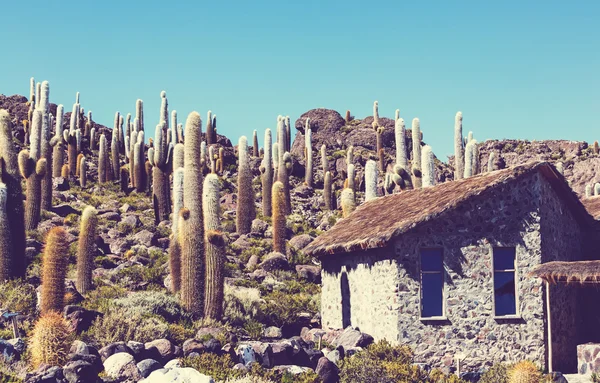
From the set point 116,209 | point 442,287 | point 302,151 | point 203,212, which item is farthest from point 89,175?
point 442,287

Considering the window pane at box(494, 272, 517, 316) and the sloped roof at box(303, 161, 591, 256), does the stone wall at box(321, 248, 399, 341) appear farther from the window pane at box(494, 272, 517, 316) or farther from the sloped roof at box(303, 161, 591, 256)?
the window pane at box(494, 272, 517, 316)

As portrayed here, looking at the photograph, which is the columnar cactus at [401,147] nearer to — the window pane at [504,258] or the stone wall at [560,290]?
the stone wall at [560,290]

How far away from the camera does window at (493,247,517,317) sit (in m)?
18.7

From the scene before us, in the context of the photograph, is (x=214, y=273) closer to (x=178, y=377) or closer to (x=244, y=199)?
(x=178, y=377)

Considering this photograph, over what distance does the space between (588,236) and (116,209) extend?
22.9 metres

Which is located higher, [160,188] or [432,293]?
[160,188]

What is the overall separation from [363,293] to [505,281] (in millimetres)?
3755

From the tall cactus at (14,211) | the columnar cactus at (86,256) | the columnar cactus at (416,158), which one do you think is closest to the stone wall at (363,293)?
the columnar cactus at (86,256)

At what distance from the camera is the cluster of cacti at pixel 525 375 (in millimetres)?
15709

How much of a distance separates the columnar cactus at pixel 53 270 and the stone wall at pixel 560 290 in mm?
11943

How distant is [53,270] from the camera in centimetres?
1875

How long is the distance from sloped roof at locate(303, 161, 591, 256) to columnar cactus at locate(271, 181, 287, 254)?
4786mm

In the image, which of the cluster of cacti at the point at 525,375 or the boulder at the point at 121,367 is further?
the cluster of cacti at the point at 525,375

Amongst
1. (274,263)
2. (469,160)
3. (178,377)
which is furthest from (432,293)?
(469,160)
